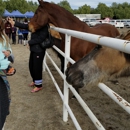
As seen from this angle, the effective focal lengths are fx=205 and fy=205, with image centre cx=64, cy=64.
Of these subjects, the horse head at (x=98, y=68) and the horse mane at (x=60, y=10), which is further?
the horse mane at (x=60, y=10)

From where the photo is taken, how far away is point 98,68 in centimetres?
162

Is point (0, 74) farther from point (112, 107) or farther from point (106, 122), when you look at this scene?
point (112, 107)

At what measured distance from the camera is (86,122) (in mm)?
3066

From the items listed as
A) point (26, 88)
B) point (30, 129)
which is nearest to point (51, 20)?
point (26, 88)

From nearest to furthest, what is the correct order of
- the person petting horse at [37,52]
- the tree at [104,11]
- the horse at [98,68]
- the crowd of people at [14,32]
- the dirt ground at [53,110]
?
1. the horse at [98,68]
2. the dirt ground at [53,110]
3. the person petting horse at [37,52]
4. the crowd of people at [14,32]
5. the tree at [104,11]

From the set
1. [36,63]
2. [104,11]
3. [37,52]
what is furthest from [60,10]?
[104,11]

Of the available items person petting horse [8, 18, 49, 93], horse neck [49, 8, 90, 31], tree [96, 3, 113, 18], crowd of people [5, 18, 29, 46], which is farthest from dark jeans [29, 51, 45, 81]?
tree [96, 3, 113, 18]

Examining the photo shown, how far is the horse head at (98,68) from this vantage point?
5.18 ft

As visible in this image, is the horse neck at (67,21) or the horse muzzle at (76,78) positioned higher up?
the horse neck at (67,21)

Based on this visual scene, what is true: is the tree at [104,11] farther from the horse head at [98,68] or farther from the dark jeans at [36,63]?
the horse head at [98,68]

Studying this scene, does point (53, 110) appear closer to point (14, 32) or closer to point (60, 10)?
point (60, 10)

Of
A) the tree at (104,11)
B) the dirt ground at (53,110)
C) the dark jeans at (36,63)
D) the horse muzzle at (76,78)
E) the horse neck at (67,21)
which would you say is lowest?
the dirt ground at (53,110)

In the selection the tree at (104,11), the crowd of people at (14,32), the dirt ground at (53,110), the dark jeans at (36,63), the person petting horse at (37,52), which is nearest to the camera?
the dirt ground at (53,110)

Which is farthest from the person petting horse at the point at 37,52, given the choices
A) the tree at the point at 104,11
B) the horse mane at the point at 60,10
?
the tree at the point at 104,11
